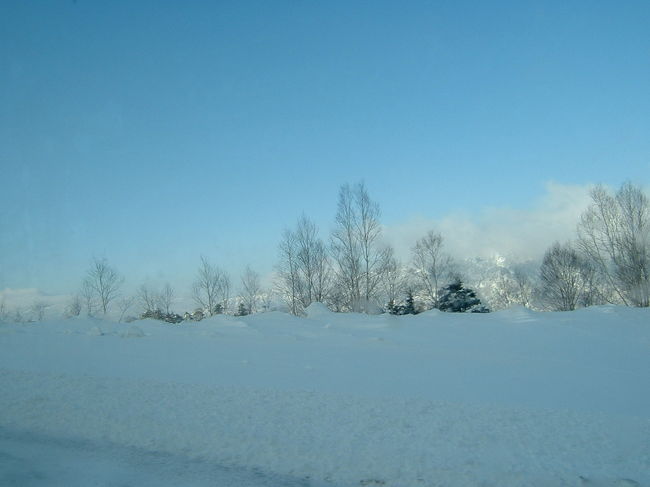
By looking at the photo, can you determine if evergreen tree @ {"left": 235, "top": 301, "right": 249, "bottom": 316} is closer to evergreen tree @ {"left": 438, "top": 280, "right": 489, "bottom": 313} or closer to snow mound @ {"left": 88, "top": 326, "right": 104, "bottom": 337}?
evergreen tree @ {"left": 438, "top": 280, "right": 489, "bottom": 313}

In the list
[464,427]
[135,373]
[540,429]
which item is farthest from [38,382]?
[540,429]

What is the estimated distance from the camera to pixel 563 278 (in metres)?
41.5

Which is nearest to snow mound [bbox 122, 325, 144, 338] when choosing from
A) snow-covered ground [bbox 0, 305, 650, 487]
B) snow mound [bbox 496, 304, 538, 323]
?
snow-covered ground [bbox 0, 305, 650, 487]

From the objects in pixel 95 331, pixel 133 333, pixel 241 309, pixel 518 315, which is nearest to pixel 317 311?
pixel 133 333

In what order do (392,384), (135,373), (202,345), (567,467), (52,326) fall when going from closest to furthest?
1. (567,467)
2. (392,384)
3. (135,373)
4. (202,345)
5. (52,326)

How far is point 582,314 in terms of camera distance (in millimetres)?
16266

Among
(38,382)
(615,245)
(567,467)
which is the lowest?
(567,467)

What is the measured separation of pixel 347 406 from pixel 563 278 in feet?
130

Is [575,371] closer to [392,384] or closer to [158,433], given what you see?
[392,384]

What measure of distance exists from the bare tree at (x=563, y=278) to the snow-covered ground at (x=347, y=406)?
27.3 metres

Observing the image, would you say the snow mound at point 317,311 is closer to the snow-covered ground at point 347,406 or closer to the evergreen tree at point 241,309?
the snow-covered ground at point 347,406

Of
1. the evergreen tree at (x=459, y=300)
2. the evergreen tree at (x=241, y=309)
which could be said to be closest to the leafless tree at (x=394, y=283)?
the evergreen tree at (x=459, y=300)

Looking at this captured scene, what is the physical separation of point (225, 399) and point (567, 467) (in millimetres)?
6432

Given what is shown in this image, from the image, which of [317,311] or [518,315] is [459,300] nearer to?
[317,311]
